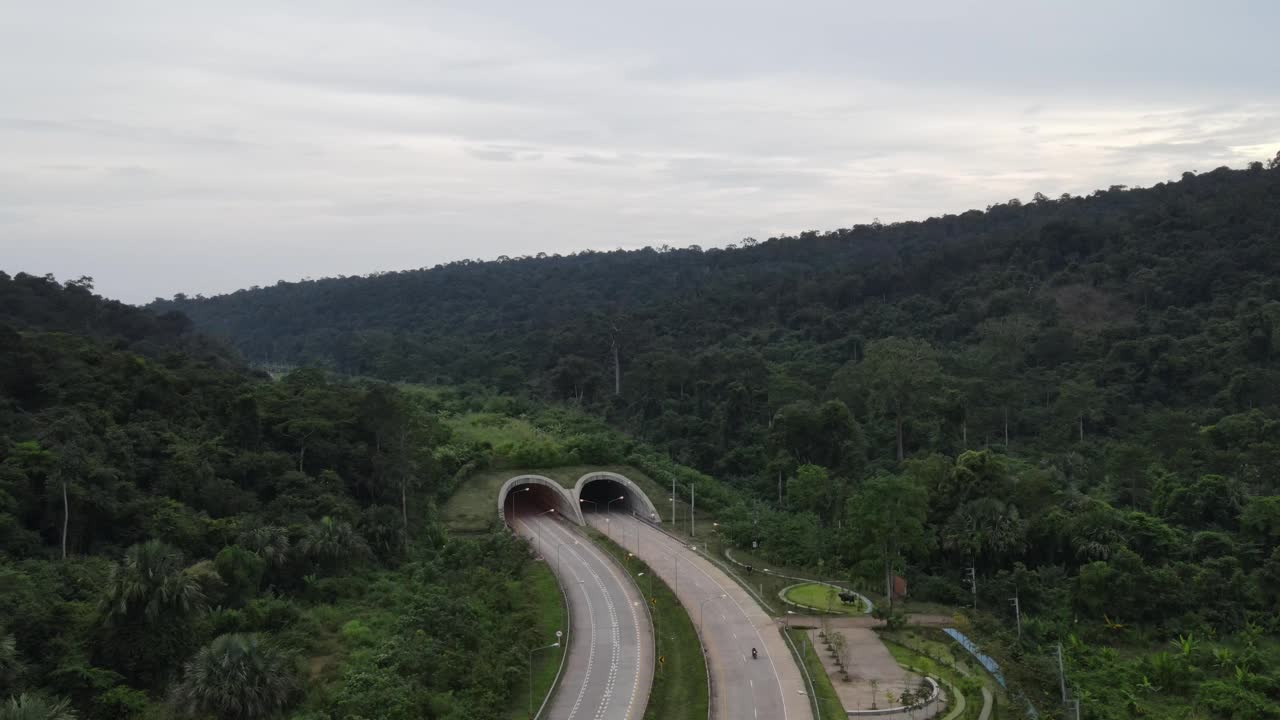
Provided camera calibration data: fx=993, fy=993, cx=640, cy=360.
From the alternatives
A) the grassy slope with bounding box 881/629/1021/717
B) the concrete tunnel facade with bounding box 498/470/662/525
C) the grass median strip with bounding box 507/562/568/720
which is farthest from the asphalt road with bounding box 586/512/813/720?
the concrete tunnel facade with bounding box 498/470/662/525

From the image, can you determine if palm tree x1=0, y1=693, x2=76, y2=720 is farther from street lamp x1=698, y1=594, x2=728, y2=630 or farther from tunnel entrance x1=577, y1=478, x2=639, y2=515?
tunnel entrance x1=577, y1=478, x2=639, y2=515

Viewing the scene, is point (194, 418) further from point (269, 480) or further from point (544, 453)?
point (544, 453)

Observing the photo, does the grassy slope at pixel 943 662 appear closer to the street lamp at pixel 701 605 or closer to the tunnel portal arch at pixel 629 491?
the street lamp at pixel 701 605

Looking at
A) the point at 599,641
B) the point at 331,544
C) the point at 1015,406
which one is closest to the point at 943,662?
the point at 599,641

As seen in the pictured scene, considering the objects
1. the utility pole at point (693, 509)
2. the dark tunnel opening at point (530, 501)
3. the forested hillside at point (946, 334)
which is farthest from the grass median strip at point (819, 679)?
the forested hillside at point (946, 334)

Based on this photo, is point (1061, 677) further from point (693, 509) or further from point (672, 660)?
point (693, 509)

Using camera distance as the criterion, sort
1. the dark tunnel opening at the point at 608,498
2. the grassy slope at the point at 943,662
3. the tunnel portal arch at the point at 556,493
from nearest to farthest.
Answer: the grassy slope at the point at 943,662
the tunnel portal arch at the point at 556,493
the dark tunnel opening at the point at 608,498

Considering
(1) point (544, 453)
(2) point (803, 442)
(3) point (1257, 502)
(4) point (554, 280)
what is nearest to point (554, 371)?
(1) point (544, 453)
